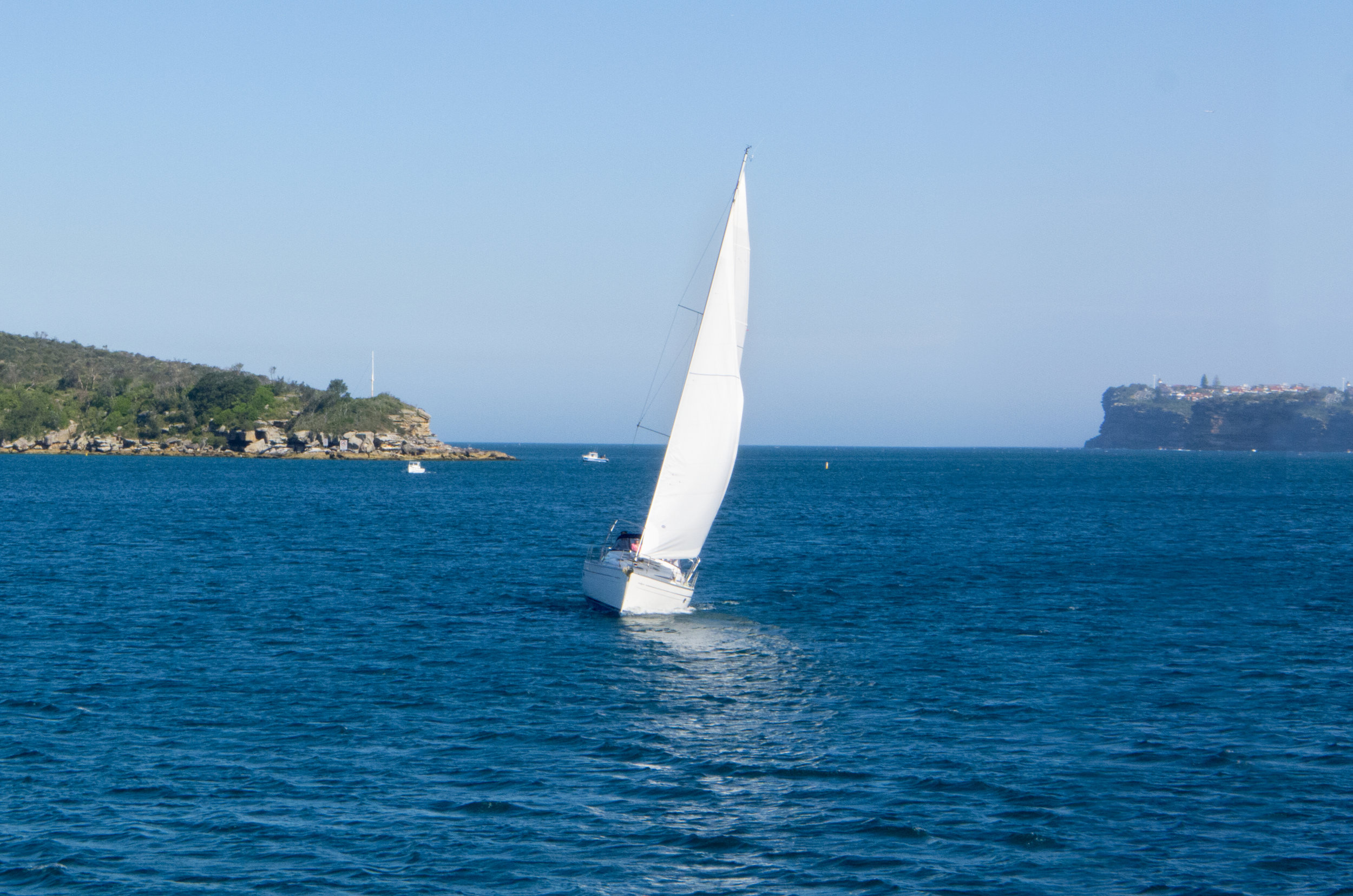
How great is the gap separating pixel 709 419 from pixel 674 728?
13.6 meters

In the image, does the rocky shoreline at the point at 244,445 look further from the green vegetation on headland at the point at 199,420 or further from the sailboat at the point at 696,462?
the sailboat at the point at 696,462

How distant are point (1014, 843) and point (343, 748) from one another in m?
12.4

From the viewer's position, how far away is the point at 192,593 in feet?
133

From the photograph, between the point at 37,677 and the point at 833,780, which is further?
the point at 37,677

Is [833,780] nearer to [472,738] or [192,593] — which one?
[472,738]

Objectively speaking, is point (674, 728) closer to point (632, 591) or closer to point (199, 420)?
point (632, 591)

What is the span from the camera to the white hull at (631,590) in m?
35.4

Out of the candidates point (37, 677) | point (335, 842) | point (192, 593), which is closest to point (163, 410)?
point (192, 593)

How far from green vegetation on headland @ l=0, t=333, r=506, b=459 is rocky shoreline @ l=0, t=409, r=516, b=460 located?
0.15 metres

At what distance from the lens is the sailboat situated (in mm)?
33719

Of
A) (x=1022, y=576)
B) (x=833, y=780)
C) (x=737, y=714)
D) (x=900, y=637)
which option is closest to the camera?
(x=833, y=780)

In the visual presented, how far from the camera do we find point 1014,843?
1684 centimetres

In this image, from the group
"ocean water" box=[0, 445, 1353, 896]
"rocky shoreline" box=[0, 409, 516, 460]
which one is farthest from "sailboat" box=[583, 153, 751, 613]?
"rocky shoreline" box=[0, 409, 516, 460]

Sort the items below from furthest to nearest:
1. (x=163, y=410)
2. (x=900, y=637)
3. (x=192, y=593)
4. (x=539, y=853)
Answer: (x=163, y=410), (x=192, y=593), (x=900, y=637), (x=539, y=853)
